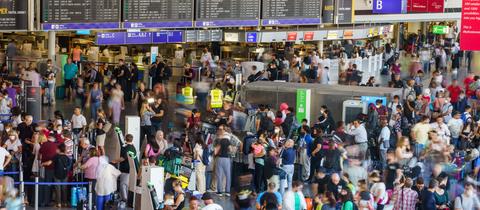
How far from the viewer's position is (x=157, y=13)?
26578mm

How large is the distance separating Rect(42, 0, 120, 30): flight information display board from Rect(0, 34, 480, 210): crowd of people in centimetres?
155

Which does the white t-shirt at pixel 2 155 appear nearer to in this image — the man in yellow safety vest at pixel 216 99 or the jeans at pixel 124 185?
the jeans at pixel 124 185

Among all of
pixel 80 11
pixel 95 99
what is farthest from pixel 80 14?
pixel 95 99

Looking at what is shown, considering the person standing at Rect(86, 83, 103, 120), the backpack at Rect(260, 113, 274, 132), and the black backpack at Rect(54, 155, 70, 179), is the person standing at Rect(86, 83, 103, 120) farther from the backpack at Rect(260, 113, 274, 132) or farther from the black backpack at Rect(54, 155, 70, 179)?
the black backpack at Rect(54, 155, 70, 179)

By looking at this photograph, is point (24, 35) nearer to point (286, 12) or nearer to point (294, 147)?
point (286, 12)

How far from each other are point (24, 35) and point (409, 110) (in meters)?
15.7

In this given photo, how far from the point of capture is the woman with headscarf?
55.9 ft

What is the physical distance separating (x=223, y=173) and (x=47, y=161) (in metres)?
3.04

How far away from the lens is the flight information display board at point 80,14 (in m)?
24.5

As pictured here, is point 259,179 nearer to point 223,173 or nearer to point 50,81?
point 223,173

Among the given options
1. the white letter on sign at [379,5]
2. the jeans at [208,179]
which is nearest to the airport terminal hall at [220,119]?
the jeans at [208,179]

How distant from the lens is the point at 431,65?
43594 millimetres

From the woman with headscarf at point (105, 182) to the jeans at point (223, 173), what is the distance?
7.52ft

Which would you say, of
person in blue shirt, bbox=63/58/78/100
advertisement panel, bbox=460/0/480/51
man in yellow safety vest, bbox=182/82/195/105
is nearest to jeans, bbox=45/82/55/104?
person in blue shirt, bbox=63/58/78/100
